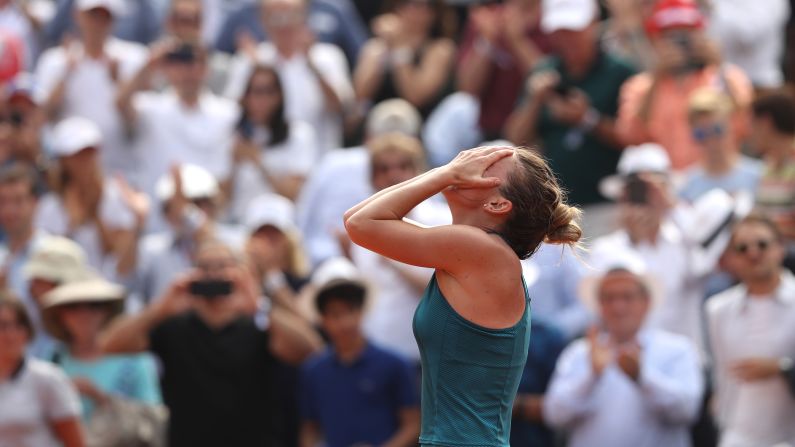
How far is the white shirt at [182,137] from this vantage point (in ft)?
33.0

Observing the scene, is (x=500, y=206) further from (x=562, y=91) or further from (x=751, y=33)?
(x=751, y=33)

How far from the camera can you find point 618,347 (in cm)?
735

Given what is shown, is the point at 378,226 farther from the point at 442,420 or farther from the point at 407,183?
the point at 442,420

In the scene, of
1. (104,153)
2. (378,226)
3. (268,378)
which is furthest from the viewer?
(104,153)

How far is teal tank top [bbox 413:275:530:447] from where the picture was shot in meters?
4.09

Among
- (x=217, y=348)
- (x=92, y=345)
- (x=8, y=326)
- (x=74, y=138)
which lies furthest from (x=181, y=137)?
(x=8, y=326)

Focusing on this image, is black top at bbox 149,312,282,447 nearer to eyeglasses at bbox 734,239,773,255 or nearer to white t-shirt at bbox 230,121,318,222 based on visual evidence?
white t-shirt at bbox 230,121,318,222

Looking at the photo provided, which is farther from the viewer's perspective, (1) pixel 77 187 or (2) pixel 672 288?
(1) pixel 77 187

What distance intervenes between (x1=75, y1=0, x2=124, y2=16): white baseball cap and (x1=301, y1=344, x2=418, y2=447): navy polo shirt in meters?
3.92

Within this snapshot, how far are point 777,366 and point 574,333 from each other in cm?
113

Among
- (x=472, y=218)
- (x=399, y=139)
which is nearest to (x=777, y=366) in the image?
(x=399, y=139)

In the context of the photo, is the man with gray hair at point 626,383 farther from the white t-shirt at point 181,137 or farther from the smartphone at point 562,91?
the white t-shirt at point 181,137

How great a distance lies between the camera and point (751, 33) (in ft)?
34.2

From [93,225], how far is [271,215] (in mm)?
1304
